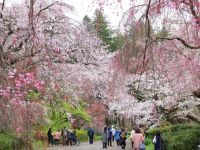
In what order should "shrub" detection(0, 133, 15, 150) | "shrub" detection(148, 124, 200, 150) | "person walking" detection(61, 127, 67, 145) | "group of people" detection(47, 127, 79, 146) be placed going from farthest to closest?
"person walking" detection(61, 127, 67, 145) → "group of people" detection(47, 127, 79, 146) → "shrub" detection(148, 124, 200, 150) → "shrub" detection(0, 133, 15, 150)

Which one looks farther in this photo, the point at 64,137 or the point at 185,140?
the point at 64,137

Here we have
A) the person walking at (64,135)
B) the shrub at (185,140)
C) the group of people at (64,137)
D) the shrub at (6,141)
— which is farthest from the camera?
the person walking at (64,135)

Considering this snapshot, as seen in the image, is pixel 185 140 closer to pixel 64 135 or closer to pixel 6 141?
pixel 6 141

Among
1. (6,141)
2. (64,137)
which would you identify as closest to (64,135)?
(64,137)

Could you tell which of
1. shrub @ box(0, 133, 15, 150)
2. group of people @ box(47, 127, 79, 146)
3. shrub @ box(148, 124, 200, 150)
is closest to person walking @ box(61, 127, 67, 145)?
group of people @ box(47, 127, 79, 146)

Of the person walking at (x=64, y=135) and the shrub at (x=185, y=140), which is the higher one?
the person walking at (x=64, y=135)

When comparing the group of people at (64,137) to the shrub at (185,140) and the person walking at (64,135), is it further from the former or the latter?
the shrub at (185,140)

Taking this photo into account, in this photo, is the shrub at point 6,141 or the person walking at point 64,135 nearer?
the shrub at point 6,141

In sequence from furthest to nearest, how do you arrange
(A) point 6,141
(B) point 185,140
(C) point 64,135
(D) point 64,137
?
(C) point 64,135 → (D) point 64,137 → (B) point 185,140 → (A) point 6,141

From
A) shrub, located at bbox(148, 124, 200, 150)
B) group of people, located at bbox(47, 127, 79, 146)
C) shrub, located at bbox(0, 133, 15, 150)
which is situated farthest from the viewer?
group of people, located at bbox(47, 127, 79, 146)

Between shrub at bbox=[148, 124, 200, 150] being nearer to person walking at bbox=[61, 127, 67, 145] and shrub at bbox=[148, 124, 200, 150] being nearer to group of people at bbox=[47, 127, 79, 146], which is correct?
group of people at bbox=[47, 127, 79, 146]

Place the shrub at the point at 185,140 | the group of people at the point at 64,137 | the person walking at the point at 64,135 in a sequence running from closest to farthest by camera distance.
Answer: the shrub at the point at 185,140
the group of people at the point at 64,137
the person walking at the point at 64,135

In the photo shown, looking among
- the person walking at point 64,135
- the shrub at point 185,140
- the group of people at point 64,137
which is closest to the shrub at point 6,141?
the shrub at point 185,140

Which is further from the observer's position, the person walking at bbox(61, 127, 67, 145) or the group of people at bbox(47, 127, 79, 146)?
the person walking at bbox(61, 127, 67, 145)
